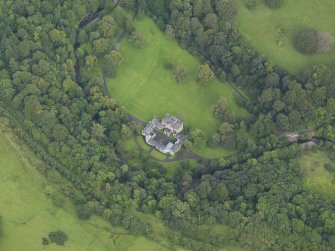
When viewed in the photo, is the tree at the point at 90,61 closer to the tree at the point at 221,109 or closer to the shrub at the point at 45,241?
the tree at the point at 221,109

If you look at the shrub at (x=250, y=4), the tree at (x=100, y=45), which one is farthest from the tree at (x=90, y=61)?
the shrub at (x=250, y=4)

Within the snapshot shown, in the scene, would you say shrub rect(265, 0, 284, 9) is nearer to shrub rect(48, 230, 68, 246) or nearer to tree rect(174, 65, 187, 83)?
tree rect(174, 65, 187, 83)

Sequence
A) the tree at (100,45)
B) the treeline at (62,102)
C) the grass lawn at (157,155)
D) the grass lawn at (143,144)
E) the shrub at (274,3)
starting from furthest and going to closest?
1. the shrub at (274,3)
2. the tree at (100,45)
3. the grass lawn at (143,144)
4. the grass lawn at (157,155)
5. the treeline at (62,102)

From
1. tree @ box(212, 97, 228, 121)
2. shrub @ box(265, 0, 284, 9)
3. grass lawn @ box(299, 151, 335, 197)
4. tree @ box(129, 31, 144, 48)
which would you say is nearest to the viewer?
grass lawn @ box(299, 151, 335, 197)


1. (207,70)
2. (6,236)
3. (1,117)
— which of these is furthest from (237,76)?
(6,236)

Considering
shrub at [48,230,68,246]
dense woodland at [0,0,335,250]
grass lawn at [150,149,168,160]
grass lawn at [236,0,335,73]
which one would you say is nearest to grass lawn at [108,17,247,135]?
dense woodland at [0,0,335,250]
